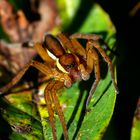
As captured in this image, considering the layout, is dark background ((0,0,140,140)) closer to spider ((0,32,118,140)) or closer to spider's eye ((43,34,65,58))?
spider ((0,32,118,140))

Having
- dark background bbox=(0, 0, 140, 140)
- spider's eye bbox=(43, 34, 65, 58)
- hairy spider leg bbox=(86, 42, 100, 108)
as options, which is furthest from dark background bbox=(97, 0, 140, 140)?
spider's eye bbox=(43, 34, 65, 58)

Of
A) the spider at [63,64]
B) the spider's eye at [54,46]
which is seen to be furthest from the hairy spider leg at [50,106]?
the spider's eye at [54,46]

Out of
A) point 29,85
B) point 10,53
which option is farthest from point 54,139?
point 10,53

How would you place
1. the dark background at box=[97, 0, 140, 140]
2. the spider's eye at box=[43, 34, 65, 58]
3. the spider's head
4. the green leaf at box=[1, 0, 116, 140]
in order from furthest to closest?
1. the spider's eye at box=[43, 34, 65, 58]
2. the spider's head
3. the dark background at box=[97, 0, 140, 140]
4. the green leaf at box=[1, 0, 116, 140]

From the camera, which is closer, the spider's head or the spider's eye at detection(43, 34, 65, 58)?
the spider's head

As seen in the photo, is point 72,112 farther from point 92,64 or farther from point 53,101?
point 92,64

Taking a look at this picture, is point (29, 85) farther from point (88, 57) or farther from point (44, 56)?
point (88, 57)

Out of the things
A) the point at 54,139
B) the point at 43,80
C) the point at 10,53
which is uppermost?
the point at 10,53

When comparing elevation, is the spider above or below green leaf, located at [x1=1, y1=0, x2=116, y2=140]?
above

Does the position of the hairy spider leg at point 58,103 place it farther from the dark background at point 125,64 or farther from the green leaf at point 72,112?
the dark background at point 125,64
